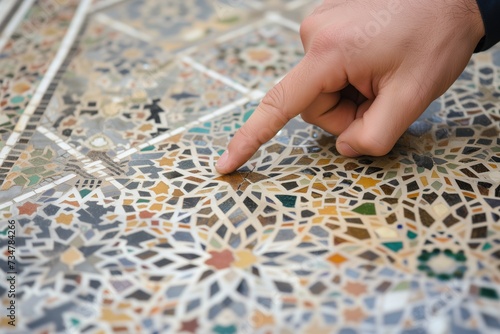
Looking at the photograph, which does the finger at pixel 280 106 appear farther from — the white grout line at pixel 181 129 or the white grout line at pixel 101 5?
the white grout line at pixel 101 5

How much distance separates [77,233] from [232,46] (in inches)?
19.2

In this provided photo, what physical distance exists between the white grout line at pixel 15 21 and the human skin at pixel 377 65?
521 mm

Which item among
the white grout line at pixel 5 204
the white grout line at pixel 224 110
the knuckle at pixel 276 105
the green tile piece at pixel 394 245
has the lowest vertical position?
the green tile piece at pixel 394 245

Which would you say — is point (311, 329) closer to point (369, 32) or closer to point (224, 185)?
point (224, 185)

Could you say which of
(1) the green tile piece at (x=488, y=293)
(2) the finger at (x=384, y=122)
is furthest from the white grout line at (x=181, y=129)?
(1) the green tile piece at (x=488, y=293)

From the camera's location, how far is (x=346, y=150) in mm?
763

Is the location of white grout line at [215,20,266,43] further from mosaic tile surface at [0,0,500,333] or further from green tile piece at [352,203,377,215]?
green tile piece at [352,203,377,215]

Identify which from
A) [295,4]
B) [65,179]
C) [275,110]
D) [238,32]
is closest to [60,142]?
[65,179]

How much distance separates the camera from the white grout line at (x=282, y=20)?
109 centimetres

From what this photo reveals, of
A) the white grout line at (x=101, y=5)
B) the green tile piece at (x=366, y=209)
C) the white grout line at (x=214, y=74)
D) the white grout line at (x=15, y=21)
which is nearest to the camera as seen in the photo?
the green tile piece at (x=366, y=209)

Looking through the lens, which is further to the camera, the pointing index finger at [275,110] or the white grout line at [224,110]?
the white grout line at [224,110]

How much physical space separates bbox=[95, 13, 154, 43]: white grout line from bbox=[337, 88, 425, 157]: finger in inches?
19.1

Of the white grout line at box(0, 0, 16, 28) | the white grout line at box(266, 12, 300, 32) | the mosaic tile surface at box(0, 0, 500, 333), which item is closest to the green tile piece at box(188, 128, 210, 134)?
the mosaic tile surface at box(0, 0, 500, 333)

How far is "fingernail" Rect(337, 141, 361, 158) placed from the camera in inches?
29.9
